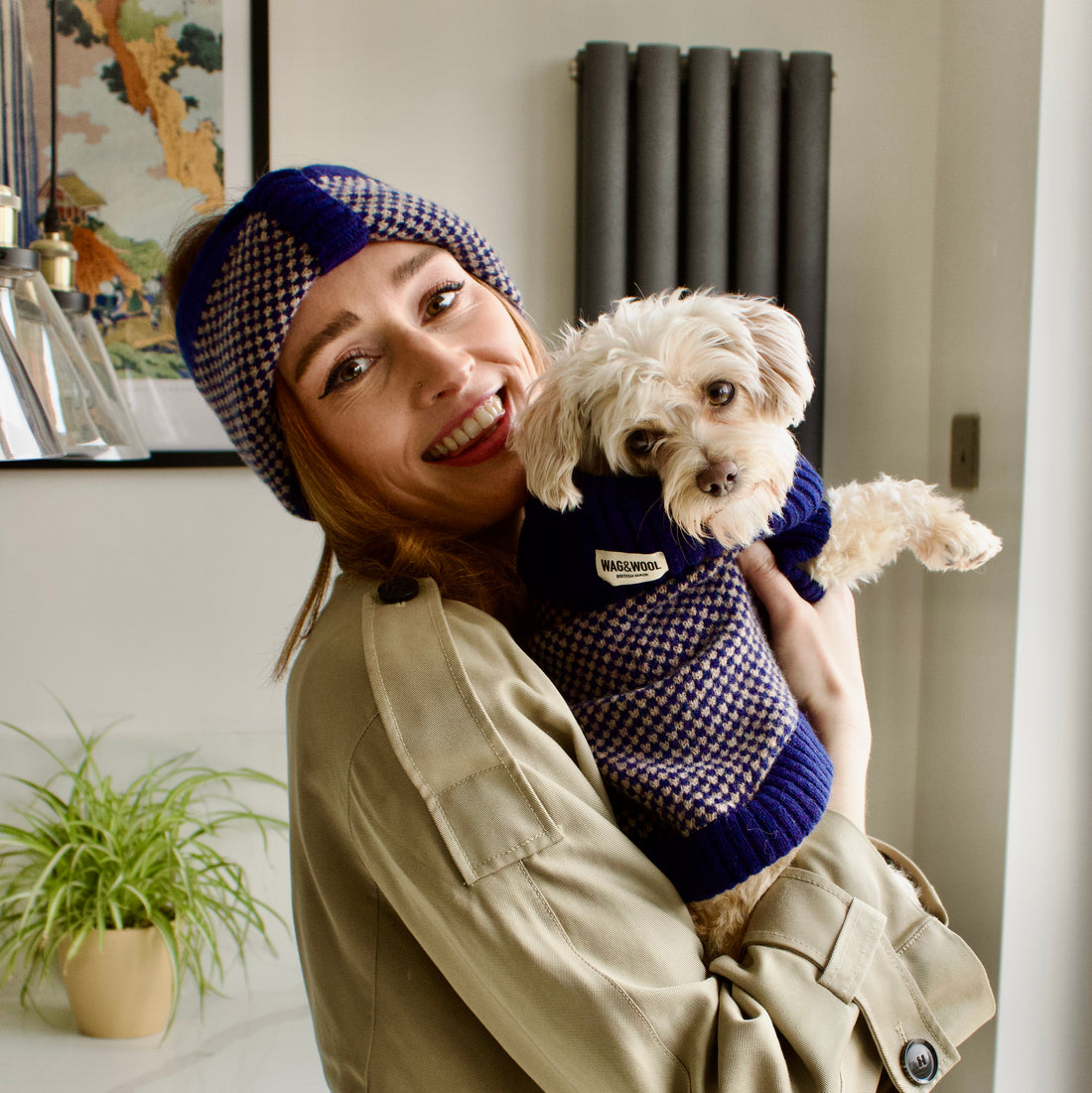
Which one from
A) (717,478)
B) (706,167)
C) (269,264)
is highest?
(706,167)

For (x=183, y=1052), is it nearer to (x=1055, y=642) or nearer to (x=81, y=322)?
(x=81, y=322)

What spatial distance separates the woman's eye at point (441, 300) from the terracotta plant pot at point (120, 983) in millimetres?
1519

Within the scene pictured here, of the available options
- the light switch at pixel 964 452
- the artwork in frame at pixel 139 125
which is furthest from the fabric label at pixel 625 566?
the artwork in frame at pixel 139 125

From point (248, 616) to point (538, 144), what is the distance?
1319mm

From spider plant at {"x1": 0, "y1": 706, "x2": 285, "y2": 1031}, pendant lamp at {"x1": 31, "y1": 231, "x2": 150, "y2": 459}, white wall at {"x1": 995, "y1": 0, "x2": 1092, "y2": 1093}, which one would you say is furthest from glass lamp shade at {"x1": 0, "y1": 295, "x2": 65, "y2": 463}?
white wall at {"x1": 995, "y1": 0, "x2": 1092, "y2": 1093}

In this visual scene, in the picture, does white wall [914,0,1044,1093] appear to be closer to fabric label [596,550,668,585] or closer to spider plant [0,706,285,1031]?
fabric label [596,550,668,585]

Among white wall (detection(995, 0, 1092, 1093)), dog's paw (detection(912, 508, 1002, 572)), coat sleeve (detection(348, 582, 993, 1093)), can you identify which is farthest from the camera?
white wall (detection(995, 0, 1092, 1093))

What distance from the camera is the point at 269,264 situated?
3.30ft

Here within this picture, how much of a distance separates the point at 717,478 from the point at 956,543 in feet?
1.39

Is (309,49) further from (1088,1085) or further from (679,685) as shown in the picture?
(1088,1085)

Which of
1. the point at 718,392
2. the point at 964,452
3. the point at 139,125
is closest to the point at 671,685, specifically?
the point at 718,392

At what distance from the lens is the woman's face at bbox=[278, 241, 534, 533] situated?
103 cm

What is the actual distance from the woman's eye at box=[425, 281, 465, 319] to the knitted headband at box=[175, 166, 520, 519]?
0.06 metres

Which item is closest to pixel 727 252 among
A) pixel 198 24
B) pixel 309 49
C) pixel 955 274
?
pixel 955 274
